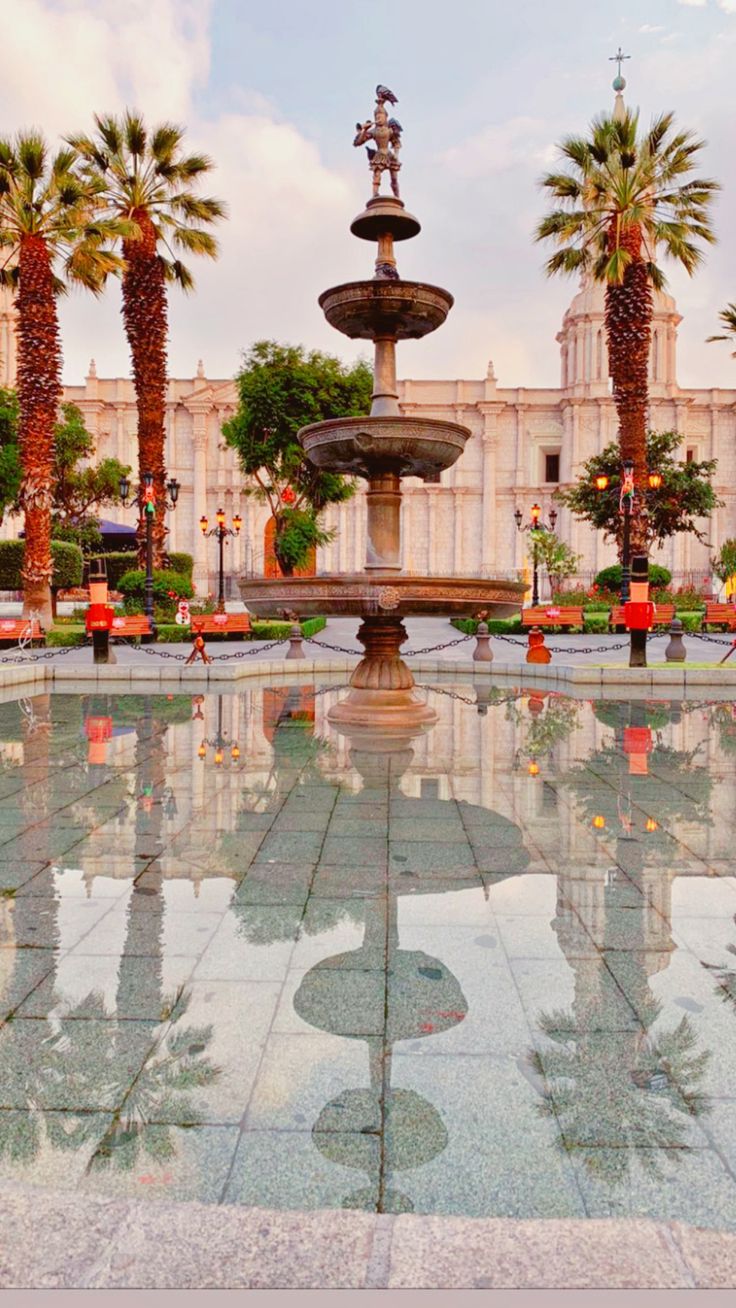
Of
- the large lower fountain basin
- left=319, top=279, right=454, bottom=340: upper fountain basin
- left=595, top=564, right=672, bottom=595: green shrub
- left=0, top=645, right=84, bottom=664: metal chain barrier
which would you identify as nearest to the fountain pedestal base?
the large lower fountain basin

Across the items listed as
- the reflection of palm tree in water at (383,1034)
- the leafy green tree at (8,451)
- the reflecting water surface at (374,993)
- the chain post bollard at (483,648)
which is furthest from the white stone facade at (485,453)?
the reflection of palm tree in water at (383,1034)

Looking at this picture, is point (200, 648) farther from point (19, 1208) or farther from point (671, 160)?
point (671, 160)

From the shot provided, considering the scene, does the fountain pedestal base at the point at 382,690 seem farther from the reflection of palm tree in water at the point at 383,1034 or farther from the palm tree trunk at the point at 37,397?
the palm tree trunk at the point at 37,397

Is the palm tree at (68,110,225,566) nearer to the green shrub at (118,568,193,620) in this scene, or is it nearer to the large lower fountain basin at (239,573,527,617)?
the green shrub at (118,568,193,620)

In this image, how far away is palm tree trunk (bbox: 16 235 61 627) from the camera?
19.4m

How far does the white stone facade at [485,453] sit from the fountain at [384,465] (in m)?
41.8

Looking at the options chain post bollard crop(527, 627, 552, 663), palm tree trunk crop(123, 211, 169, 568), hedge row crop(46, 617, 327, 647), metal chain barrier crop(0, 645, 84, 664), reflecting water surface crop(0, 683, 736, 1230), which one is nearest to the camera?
reflecting water surface crop(0, 683, 736, 1230)

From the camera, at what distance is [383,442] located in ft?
28.6

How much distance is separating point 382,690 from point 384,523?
1.82m

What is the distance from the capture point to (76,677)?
1280 cm

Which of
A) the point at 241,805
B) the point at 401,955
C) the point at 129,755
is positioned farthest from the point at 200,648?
the point at 401,955

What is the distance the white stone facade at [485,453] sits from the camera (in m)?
51.6

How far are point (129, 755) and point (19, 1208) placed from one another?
18.3 feet

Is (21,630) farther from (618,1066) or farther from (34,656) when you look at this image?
(618,1066)
